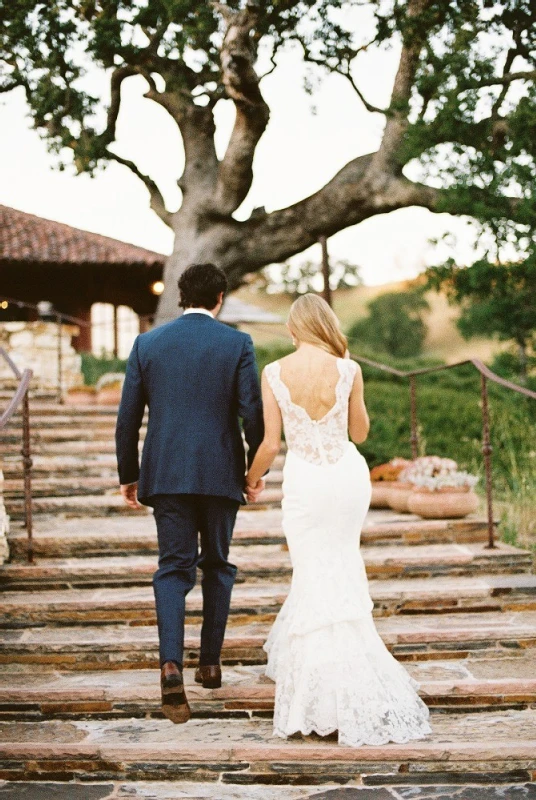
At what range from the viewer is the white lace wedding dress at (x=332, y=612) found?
3691mm

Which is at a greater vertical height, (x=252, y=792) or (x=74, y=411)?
(x=74, y=411)

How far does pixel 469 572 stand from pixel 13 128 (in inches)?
416

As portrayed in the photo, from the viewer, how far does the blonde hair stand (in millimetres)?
3848

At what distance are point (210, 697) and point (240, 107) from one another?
9.10m

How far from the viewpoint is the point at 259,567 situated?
5.65 metres

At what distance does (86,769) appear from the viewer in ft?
12.1

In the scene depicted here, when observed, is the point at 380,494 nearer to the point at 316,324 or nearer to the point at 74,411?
the point at 74,411

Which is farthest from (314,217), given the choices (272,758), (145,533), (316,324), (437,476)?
(272,758)

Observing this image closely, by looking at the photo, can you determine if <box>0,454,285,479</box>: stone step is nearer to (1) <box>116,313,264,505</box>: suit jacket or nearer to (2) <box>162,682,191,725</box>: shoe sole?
(1) <box>116,313,264,505</box>: suit jacket

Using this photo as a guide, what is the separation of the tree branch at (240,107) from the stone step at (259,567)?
275 inches

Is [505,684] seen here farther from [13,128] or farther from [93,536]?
[13,128]

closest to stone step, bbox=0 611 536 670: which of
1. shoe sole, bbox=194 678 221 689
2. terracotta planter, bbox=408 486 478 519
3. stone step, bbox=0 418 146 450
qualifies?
shoe sole, bbox=194 678 221 689

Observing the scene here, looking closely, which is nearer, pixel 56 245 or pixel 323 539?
pixel 323 539

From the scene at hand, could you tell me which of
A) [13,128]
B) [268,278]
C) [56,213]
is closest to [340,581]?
[13,128]
